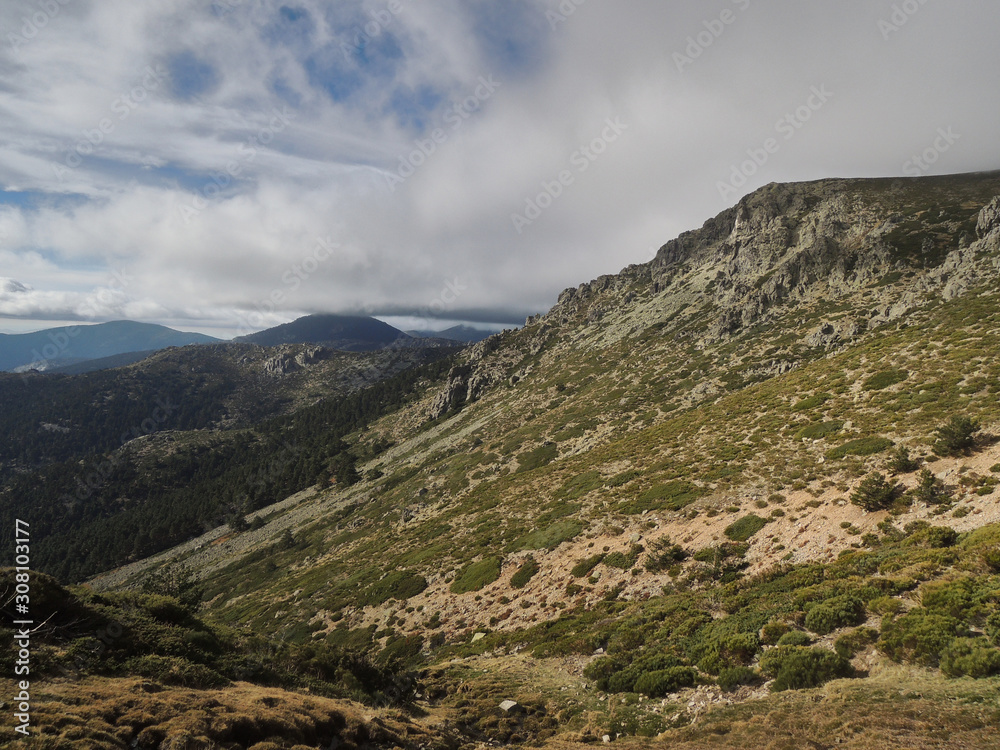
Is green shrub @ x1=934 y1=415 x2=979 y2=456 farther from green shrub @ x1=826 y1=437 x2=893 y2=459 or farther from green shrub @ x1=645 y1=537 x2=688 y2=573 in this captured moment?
green shrub @ x1=645 y1=537 x2=688 y2=573

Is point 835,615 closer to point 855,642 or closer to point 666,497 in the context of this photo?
point 855,642

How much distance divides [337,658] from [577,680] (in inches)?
461

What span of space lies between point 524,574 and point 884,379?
37.4 meters

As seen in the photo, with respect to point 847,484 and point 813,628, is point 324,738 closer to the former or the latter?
point 813,628

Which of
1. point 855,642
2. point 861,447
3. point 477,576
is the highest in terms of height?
point 861,447

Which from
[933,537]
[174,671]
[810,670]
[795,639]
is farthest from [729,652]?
[174,671]

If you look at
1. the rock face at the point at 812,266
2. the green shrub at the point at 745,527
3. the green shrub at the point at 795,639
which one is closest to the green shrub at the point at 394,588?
the green shrub at the point at 745,527

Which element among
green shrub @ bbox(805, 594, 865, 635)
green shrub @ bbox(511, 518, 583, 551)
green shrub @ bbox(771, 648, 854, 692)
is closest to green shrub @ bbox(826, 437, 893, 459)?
green shrub @ bbox(805, 594, 865, 635)

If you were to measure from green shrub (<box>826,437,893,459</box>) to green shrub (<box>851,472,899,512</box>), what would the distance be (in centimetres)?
527

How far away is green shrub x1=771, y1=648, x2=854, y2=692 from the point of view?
1337 centimetres

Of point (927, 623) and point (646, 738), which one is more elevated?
point (927, 623)

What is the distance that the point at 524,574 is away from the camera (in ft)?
108

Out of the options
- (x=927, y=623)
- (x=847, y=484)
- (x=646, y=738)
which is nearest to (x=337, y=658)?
(x=646, y=738)

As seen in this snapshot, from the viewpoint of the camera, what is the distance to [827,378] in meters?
46.0
